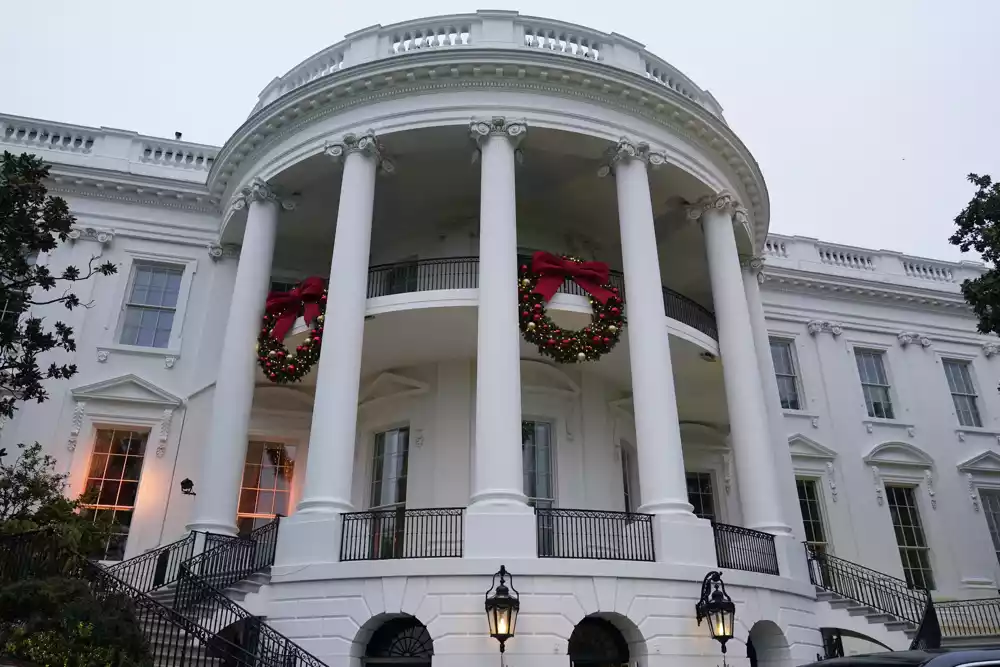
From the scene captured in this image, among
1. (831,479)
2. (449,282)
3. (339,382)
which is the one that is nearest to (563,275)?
(449,282)

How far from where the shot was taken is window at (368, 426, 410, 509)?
591 inches

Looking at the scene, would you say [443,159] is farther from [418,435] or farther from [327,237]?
[418,435]

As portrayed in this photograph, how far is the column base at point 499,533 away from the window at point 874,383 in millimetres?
14631

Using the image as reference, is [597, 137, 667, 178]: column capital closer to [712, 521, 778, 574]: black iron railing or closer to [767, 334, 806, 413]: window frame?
[712, 521, 778, 574]: black iron railing

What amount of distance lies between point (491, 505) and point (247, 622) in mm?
3640

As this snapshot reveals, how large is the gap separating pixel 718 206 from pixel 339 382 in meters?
8.52

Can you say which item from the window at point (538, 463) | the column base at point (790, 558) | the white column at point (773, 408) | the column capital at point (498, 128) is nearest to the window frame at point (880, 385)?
the white column at point (773, 408)

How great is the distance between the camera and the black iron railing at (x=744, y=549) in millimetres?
11859

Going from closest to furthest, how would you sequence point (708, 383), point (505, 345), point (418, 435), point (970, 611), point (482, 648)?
point (482, 648) < point (505, 345) < point (418, 435) < point (708, 383) < point (970, 611)

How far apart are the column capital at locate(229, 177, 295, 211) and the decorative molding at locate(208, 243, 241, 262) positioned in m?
1.64

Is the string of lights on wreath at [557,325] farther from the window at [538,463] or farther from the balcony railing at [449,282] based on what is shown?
the window at [538,463]

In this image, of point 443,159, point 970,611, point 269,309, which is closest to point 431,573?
point 269,309

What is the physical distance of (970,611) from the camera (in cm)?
1858

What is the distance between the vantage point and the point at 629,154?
46.4 feet
